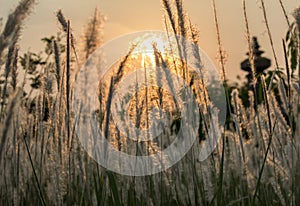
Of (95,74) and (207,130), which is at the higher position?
(95,74)

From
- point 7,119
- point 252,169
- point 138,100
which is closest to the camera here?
point 7,119

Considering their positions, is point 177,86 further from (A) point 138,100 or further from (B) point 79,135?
(B) point 79,135

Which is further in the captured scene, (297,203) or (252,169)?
(252,169)

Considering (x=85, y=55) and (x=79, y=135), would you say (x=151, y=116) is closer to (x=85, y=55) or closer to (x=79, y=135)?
(x=79, y=135)

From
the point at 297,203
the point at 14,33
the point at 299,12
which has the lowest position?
the point at 297,203

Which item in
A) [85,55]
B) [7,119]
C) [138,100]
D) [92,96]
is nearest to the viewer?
[7,119]

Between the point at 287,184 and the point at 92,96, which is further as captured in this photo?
the point at 287,184

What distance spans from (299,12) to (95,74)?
537 mm

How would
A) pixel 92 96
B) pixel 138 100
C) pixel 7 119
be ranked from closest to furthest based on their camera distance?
pixel 7 119 → pixel 92 96 → pixel 138 100

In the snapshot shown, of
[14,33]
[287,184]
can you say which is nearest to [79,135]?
[287,184]

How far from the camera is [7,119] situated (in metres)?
0.61

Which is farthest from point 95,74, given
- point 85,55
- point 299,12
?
point 299,12

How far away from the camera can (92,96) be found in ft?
3.96

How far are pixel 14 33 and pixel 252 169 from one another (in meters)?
1.96
